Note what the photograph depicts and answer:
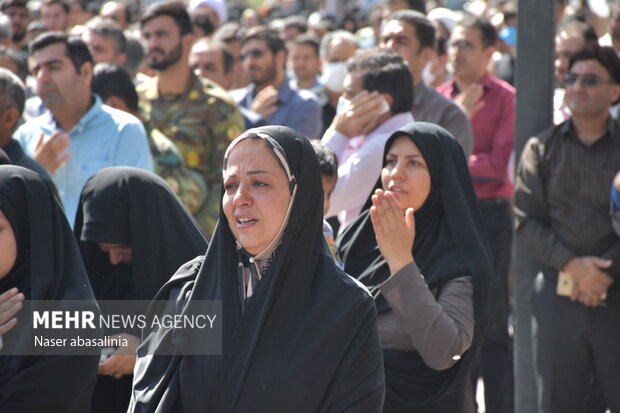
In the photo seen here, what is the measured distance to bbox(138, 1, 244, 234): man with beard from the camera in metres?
6.22

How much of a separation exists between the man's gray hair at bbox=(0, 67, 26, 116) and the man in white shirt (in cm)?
155

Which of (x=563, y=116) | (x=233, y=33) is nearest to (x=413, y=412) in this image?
(x=563, y=116)

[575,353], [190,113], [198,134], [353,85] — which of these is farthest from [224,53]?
[575,353]

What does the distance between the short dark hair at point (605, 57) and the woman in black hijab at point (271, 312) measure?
2.57 m

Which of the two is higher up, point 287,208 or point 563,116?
point 287,208

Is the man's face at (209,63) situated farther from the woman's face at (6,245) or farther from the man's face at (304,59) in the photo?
the woman's face at (6,245)

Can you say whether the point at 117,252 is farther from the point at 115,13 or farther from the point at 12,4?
the point at 115,13

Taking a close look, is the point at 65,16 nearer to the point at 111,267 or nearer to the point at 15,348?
the point at 111,267

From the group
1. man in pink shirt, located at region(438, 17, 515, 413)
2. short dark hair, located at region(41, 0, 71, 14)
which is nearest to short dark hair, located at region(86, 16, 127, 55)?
short dark hair, located at region(41, 0, 71, 14)

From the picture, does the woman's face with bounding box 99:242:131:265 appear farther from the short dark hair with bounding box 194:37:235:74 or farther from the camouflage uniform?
the short dark hair with bounding box 194:37:235:74

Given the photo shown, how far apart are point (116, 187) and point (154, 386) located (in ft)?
3.60

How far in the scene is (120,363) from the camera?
3643mm

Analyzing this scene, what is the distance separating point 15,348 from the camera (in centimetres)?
321

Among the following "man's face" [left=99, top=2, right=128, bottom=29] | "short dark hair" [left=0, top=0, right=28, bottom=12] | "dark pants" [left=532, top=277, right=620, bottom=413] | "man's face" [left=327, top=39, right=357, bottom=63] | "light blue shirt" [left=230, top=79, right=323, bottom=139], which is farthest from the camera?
"man's face" [left=99, top=2, right=128, bottom=29]
